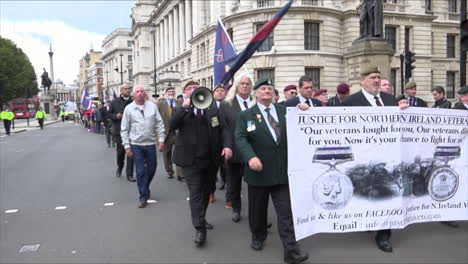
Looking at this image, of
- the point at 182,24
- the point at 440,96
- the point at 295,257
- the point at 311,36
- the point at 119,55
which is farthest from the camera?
the point at 119,55

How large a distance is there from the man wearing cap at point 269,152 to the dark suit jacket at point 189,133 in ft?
3.01

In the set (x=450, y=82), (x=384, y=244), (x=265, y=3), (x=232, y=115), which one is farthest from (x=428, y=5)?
(x=384, y=244)

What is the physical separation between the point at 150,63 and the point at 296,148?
89141mm

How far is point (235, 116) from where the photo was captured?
5992 mm

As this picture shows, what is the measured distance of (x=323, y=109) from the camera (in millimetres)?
4555

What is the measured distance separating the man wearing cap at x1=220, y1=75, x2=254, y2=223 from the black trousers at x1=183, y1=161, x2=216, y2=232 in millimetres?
678

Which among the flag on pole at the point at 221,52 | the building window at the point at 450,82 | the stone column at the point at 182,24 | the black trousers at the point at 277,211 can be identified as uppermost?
the stone column at the point at 182,24

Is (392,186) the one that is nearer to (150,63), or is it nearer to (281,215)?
(281,215)

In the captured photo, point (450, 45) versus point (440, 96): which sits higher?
point (450, 45)

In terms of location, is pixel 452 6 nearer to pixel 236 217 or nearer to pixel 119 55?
pixel 236 217

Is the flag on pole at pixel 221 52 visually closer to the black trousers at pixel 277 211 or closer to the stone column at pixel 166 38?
the black trousers at pixel 277 211

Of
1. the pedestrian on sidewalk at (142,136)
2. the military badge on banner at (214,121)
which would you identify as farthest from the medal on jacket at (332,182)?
the pedestrian on sidewalk at (142,136)

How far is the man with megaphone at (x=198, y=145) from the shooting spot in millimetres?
5098

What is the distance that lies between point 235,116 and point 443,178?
2.81 meters
